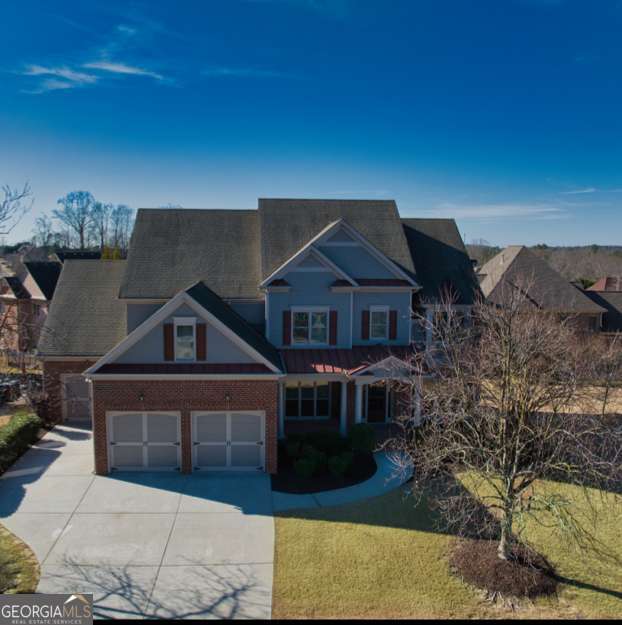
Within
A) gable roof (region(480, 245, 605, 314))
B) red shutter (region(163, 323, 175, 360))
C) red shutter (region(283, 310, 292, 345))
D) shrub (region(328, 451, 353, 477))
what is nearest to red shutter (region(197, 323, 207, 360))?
red shutter (region(163, 323, 175, 360))

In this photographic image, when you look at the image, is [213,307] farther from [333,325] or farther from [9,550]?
[9,550]

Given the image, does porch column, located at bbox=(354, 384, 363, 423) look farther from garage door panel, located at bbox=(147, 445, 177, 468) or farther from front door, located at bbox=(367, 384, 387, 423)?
garage door panel, located at bbox=(147, 445, 177, 468)

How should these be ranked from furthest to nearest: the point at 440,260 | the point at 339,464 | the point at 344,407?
the point at 440,260
the point at 344,407
the point at 339,464

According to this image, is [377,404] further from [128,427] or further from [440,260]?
[128,427]

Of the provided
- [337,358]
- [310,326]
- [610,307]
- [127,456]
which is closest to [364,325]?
[337,358]

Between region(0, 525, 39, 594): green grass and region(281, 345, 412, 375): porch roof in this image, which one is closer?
region(0, 525, 39, 594): green grass

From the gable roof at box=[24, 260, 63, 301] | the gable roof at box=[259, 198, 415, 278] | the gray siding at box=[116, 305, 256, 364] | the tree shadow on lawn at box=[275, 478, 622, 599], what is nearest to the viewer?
the tree shadow on lawn at box=[275, 478, 622, 599]

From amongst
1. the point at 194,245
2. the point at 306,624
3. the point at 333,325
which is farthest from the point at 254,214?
the point at 306,624
